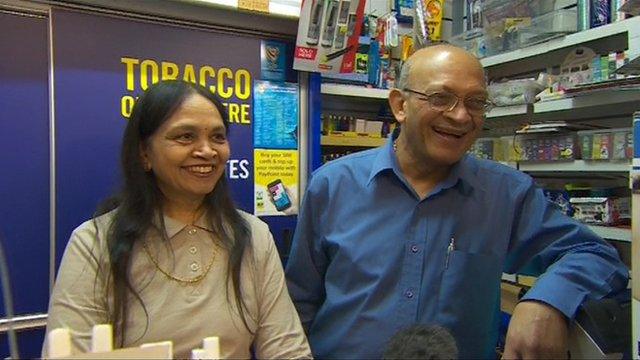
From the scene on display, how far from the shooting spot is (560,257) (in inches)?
46.6

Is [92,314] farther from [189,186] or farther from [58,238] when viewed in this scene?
[58,238]

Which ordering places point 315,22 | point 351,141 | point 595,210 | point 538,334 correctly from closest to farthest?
point 538,334
point 315,22
point 595,210
point 351,141

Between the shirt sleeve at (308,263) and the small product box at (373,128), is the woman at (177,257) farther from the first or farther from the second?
the small product box at (373,128)

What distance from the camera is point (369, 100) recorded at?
9.02 feet

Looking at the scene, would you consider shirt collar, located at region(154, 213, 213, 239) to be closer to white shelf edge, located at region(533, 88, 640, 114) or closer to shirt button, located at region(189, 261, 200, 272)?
shirt button, located at region(189, 261, 200, 272)

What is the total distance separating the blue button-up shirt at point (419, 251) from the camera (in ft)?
3.88

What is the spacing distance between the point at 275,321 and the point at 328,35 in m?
1.14

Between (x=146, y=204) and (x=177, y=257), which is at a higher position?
(x=146, y=204)

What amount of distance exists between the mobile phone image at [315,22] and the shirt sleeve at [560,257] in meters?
0.95

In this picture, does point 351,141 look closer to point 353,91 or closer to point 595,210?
point 353,91

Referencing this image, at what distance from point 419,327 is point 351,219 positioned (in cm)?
75

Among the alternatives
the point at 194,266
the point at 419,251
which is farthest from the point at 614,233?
the point at 194,266

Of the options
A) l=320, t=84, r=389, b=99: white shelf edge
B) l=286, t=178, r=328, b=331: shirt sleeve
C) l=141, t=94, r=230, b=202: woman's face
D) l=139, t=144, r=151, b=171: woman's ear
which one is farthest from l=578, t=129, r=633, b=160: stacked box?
l=139, t=144, r=151, b=171: woman's ear

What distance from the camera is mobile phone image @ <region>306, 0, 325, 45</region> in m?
1.83
